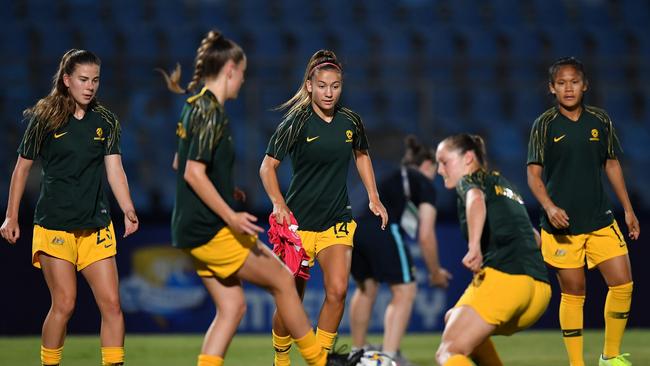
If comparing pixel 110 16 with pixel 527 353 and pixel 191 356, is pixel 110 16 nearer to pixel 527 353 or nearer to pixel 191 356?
pixel 191 356

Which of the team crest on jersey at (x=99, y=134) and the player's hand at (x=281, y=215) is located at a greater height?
the team crest on jersey at (x=99, y=134)

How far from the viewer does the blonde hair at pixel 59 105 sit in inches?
257

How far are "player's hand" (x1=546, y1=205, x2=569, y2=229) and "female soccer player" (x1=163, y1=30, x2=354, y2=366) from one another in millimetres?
2220

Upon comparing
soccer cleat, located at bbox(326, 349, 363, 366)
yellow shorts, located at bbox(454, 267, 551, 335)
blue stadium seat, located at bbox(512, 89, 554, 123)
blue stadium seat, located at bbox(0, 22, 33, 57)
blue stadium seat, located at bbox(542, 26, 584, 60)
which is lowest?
soccer cleat, located at bbox(326, 349, 363, 366)

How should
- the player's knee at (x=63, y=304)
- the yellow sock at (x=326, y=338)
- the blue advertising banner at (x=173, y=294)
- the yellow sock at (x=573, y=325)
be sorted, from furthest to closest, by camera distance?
the blue advertising banner at (x=173, y=294)
the yellow sock at (x=573, y=325)
the yellow sock at (x=326, y=338)
the player's knee at (x=63, y=304)

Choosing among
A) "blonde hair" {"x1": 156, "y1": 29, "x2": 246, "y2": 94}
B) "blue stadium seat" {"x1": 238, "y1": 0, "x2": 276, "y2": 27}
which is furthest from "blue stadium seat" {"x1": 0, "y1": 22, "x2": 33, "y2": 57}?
"blonde hair" {"x1": 156, "y1": 29, "x2": 246, "y2": 94}

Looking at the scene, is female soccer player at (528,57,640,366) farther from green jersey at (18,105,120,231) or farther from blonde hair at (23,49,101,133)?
blonde hair at (23,49,101,133)

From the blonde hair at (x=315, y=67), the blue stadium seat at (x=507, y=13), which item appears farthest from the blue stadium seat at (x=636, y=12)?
the blonde hair at (x=315, y=67)

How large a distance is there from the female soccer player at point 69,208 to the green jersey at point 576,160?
3.01 m

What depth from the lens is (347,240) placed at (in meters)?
6.90

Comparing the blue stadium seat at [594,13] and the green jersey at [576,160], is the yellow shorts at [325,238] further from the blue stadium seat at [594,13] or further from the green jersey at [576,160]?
the blue stadium seat at [594,13]

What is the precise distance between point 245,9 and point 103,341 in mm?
10247

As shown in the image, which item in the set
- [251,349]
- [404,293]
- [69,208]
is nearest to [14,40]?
[251,349]

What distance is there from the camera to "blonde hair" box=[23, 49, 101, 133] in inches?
257
